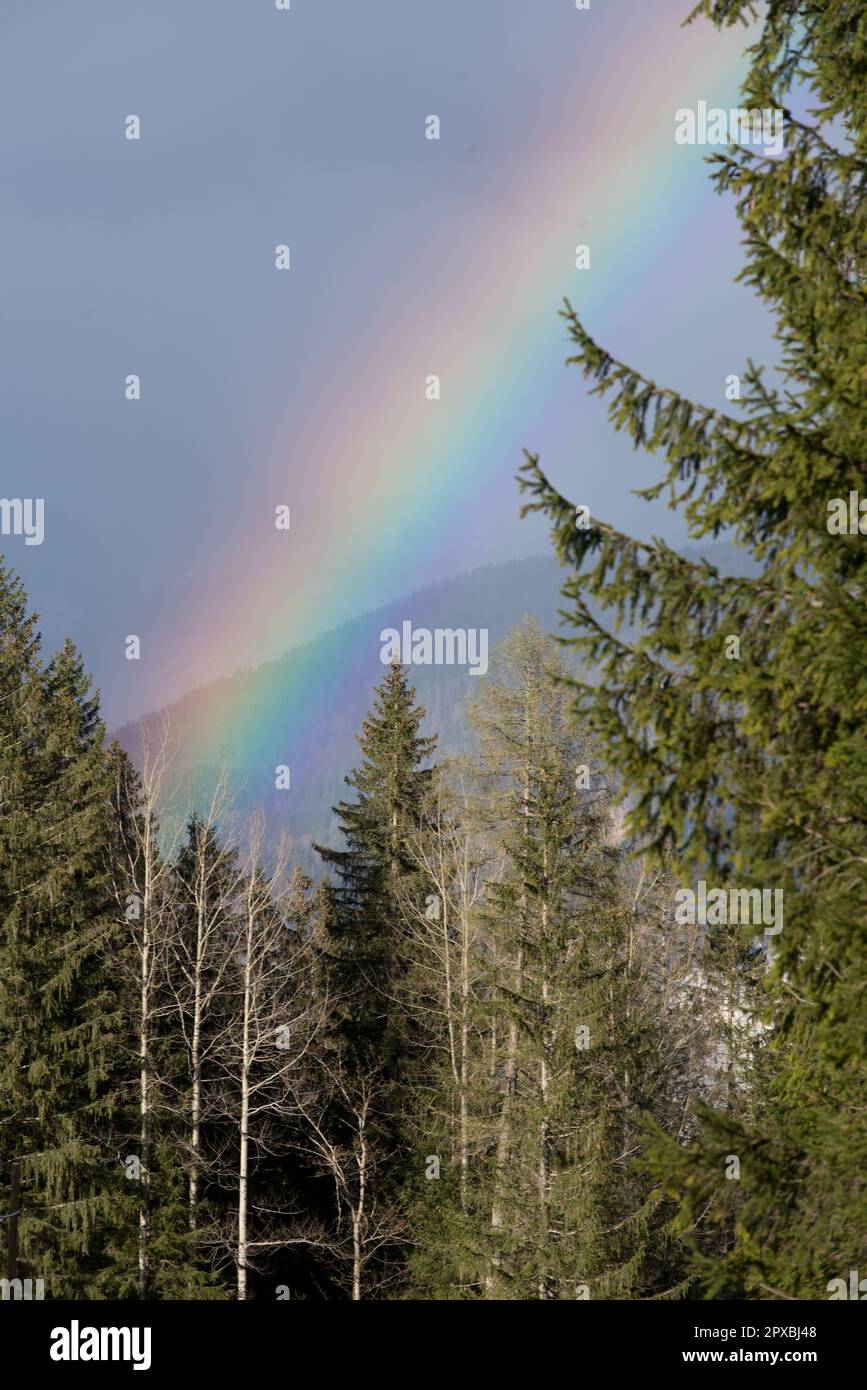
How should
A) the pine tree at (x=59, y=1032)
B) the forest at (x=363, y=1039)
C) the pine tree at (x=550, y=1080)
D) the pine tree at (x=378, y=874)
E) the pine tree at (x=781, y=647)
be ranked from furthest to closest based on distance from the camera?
the pine tree at (x=378, y=874) → the pine tree at (x=59, y=1032) → the forest at (x=363, y=1039) → the pine tree at (x=550, y=1080) → the pine tree at (x=781, y=647)

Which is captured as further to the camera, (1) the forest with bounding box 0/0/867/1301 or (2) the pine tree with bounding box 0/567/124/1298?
(2) the pine tree with bounding box 0/567/124/1298

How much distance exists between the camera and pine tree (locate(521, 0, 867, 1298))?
21.1 feet

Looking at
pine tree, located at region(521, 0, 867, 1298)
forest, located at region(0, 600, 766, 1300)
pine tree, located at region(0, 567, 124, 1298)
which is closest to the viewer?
pine tree, located at region(521, 0, 867, 1298)

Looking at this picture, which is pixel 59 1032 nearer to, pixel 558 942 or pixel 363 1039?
pixel 363 1039

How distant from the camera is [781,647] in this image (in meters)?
6.49

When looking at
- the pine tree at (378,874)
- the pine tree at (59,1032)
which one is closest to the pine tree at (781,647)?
the pine tree at (59,1032)

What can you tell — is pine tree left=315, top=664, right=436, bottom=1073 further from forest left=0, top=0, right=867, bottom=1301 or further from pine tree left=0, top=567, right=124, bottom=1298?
pine tree left=0, top=567, right=124, bottom=1298

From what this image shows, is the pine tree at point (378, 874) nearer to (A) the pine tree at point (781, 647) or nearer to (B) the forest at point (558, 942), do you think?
(B) the forest at point (558, 942)

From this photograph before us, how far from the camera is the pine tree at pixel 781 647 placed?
21.1 ft

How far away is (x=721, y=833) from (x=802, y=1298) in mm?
2820

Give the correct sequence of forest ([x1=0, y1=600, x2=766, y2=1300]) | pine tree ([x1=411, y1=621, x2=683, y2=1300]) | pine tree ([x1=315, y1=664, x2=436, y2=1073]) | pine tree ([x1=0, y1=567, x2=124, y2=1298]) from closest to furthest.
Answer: pine tree ([x1=411, y1=621, x2=683, y2=1300]) → forest ([x1=0, y1=600, x2=766, y2=1300]) → pine tree ([x1=0, y1=567, x2=124, y2=1298]) → pine tree ([x1=315, y1=664, x2=436, y2=1073])

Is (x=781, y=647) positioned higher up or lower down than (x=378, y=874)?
lower down

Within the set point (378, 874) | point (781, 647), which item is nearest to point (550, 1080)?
point (781, 647)

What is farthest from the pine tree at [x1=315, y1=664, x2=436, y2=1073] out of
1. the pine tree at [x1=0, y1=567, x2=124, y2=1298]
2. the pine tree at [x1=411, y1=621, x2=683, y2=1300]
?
the pine tree at [x1=0, y1=567, x2=124, y2=1298]
